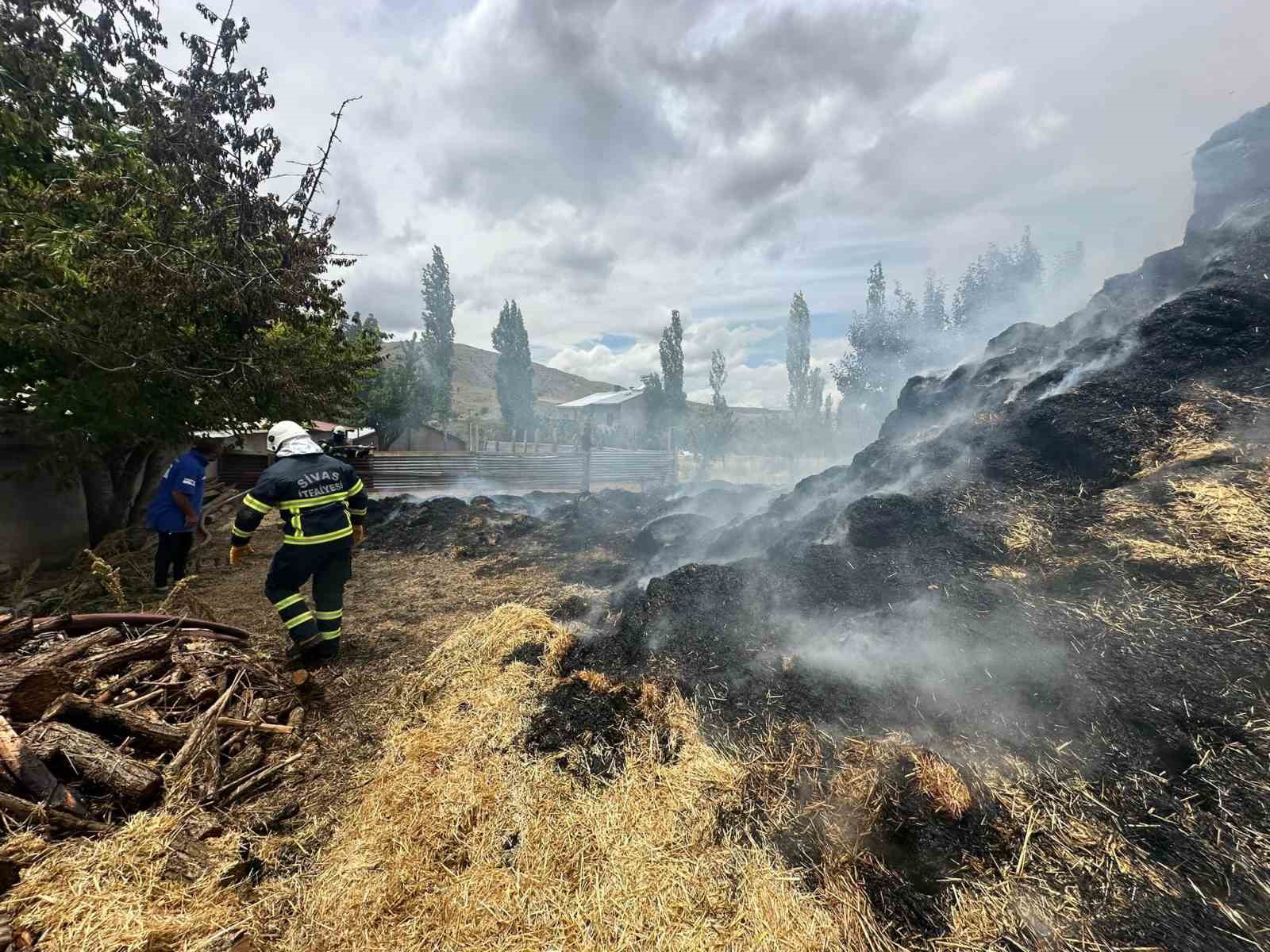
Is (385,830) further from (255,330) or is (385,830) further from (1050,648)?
(255,330)

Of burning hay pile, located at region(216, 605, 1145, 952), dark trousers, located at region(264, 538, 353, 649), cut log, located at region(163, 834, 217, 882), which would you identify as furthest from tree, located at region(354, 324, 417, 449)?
burning hay pile, located at region(216, 605, 1145, 952)

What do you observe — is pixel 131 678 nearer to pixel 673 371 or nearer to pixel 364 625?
pixel 364 625

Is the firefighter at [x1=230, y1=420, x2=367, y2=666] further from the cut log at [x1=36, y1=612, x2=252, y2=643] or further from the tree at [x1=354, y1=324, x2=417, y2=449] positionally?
the tree at [x1=354, y1=324, x2=417, y2=449]

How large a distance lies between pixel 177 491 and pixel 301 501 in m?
2.77

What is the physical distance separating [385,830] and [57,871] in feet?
3.70

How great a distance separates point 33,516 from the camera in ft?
20.6

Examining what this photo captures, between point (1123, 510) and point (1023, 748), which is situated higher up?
point (1123, 510)

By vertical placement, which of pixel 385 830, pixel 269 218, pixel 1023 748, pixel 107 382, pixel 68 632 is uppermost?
pixel 269 218

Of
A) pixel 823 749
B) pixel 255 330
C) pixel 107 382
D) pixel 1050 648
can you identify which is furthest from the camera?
pixel 255 330

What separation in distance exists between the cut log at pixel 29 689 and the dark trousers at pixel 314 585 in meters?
1.24

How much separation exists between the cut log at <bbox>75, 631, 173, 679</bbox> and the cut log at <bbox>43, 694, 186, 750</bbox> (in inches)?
10.3

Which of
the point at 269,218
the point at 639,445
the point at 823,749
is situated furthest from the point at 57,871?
the point at 639,445

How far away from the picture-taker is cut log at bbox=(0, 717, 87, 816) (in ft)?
6.33

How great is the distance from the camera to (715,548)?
7.04m
